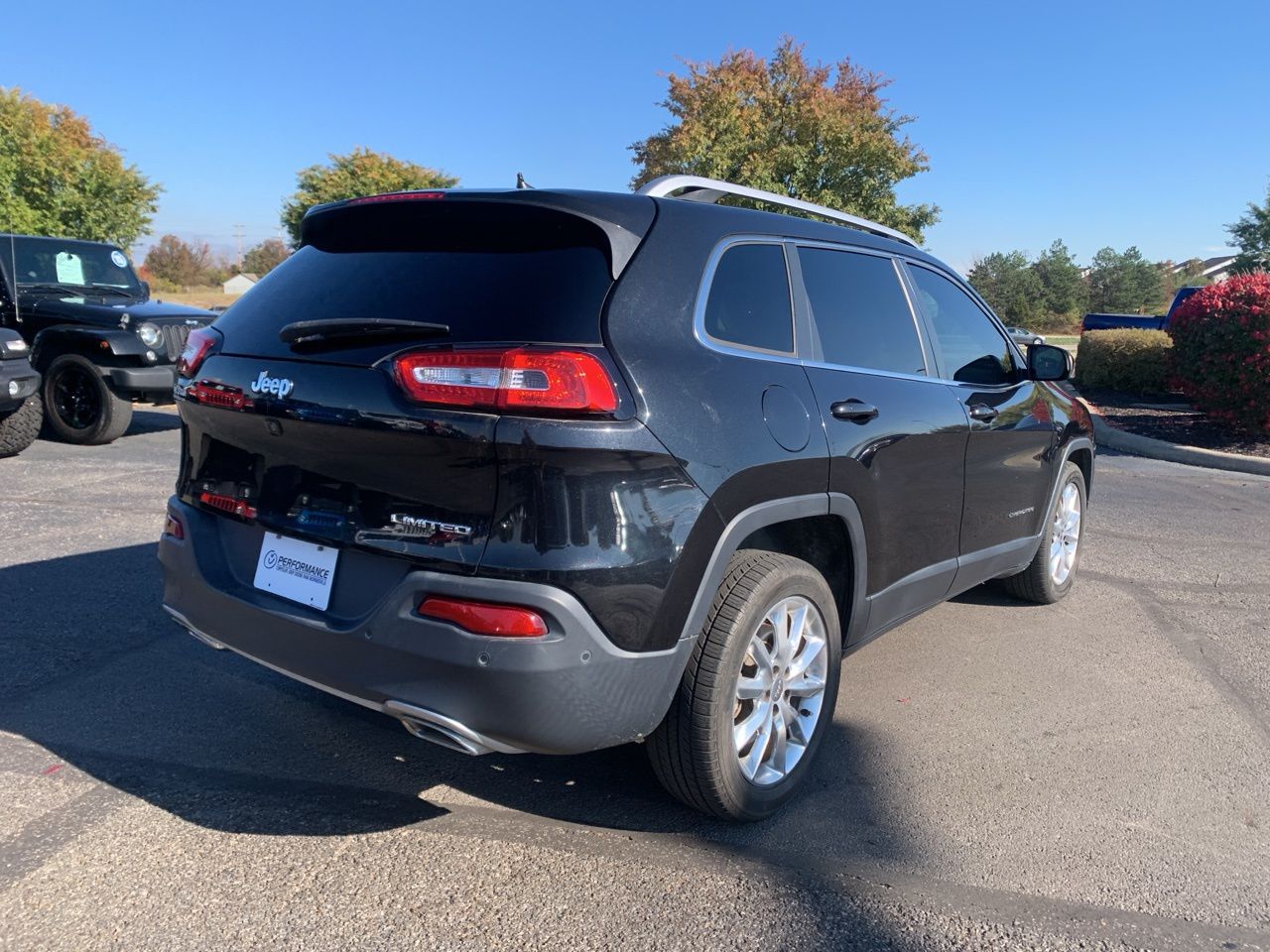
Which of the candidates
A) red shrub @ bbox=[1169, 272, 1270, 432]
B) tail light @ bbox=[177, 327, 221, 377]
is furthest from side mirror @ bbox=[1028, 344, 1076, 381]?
red shrub @ bbox=[1169, 272, 1270, 432]

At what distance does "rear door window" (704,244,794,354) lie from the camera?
292 centimetres

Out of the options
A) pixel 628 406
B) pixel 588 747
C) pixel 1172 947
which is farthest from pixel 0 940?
pixel 1172 947

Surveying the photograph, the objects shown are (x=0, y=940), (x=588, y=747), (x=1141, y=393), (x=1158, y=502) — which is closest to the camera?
(x=0, y=940)

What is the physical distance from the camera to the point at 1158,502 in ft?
27.6

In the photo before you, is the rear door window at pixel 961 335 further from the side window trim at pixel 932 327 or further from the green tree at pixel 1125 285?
the green tree at pixel 1125 285

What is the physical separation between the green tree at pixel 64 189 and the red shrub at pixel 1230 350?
2446cm

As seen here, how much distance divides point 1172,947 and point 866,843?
31.7 inches

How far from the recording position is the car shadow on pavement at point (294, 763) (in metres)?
2.99

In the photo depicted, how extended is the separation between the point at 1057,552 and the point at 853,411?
2.63 metres

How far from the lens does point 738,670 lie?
282cm

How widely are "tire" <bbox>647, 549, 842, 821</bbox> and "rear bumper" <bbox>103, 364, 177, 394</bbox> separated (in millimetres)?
7735

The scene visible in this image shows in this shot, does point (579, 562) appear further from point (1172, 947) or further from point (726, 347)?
point (1172, 947)

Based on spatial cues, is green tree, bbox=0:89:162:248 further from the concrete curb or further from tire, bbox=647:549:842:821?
tire, bbox=647:549:842:821

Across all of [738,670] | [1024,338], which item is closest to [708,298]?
[738,670]
